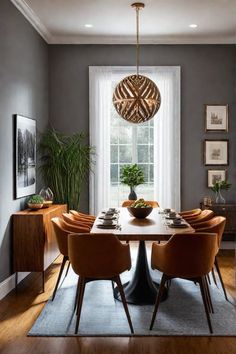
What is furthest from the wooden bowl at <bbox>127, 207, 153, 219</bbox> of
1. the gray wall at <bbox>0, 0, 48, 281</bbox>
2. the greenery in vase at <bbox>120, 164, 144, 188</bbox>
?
the greenery in vase at <bbox>120, 164, 144, 188</bbox>

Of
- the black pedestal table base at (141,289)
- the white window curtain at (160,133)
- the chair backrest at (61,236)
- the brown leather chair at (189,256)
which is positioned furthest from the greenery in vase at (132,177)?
the brown leather chair at (189,256)

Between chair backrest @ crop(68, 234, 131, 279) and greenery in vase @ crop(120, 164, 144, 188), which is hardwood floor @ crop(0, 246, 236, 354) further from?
greenery in vase @ crop(120, 164, 144, 188)

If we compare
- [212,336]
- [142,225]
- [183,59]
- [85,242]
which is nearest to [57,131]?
[183,59]

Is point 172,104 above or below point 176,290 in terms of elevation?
above

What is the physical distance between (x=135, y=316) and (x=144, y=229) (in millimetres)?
750

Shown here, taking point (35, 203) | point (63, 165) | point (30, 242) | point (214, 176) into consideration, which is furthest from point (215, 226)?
point (63, 165)

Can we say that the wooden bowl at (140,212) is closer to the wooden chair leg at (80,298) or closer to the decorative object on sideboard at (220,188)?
the wooden chair leg at (80,298)

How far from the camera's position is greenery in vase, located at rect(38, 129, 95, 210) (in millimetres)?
6281

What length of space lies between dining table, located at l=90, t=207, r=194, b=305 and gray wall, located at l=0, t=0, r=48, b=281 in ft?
3.30

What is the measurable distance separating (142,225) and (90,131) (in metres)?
2.98

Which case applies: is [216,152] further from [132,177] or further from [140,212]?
[140,212]

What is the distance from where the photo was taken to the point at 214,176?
6730mm

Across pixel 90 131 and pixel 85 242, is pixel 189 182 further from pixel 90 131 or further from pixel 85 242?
pixel 85 242

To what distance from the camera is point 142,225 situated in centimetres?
406
